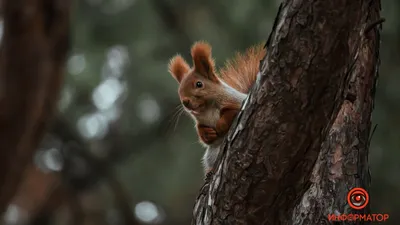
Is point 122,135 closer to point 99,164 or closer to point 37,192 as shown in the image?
point 99,164

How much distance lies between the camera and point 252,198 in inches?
69.1

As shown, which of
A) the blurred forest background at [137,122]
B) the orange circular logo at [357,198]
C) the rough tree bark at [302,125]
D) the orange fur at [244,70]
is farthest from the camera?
the blurred forest background at [137,122]

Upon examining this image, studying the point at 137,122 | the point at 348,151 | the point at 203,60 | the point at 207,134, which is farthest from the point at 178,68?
the point at 137,122

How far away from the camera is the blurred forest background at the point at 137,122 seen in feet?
14.1

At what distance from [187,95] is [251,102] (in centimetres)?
34

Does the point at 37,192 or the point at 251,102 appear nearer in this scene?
the point at 251,102

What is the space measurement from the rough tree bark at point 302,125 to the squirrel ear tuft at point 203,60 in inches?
11.9

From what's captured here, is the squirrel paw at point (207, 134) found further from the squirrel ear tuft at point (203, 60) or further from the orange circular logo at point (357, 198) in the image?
the orange circular logo at point (357, 198)

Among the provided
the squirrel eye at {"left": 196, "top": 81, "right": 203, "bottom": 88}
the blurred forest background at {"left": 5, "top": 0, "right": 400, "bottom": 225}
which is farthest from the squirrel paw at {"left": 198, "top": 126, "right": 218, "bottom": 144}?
the blurred forest background at {"left": 5, "top": 0, "right": 400, "bottom": 225}

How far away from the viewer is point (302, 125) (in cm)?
164

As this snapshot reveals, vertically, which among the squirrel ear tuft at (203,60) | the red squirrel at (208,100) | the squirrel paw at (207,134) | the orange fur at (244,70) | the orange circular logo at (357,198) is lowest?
the orange circular logo at (357,198)

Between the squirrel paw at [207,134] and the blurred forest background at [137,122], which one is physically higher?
the blurred forest background at [137,122]

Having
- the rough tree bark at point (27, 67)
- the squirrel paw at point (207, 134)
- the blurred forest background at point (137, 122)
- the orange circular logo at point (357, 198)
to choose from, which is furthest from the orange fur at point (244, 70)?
the blurred forest background at point (137, 122)

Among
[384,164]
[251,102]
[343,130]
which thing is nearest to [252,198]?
[251,102]
